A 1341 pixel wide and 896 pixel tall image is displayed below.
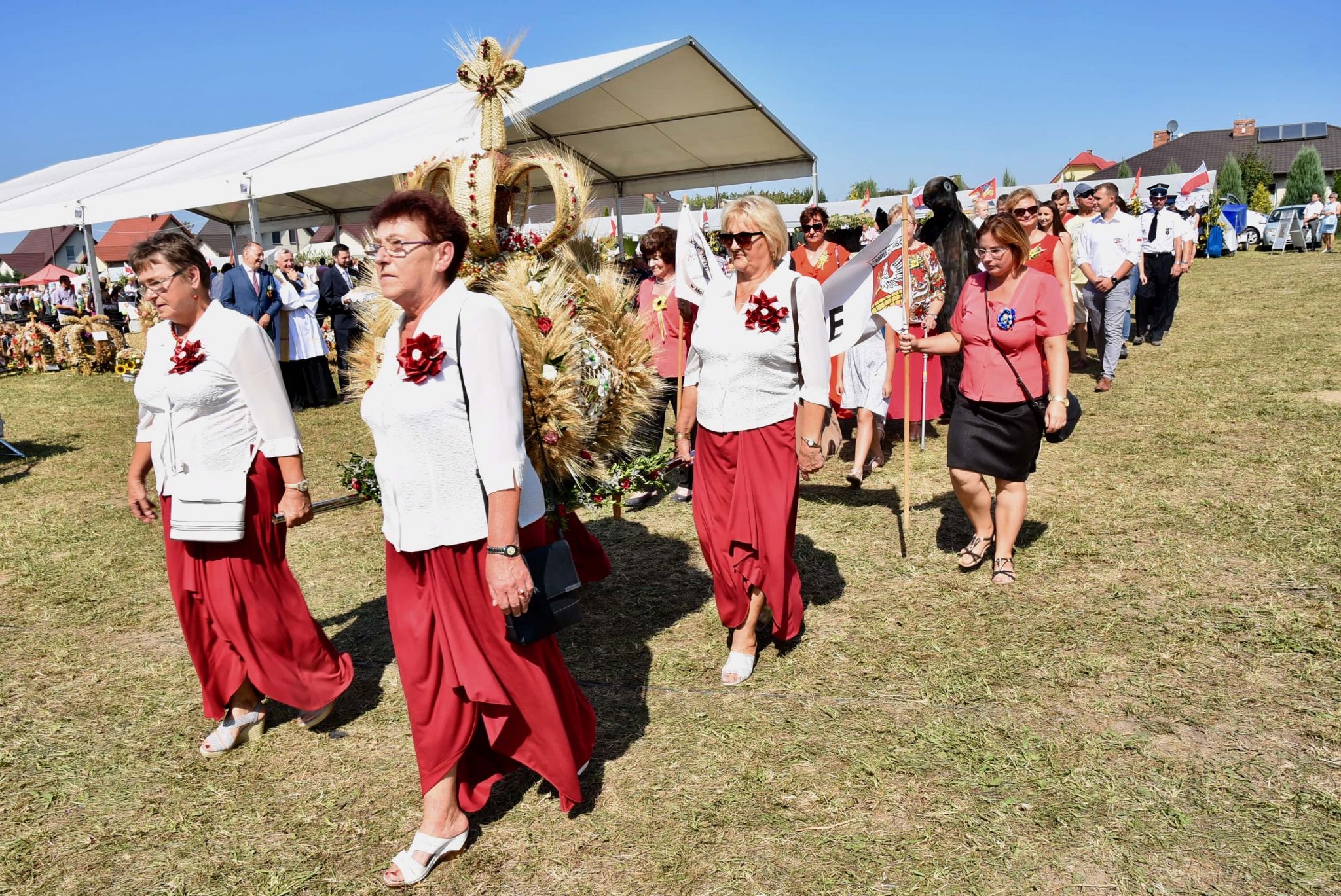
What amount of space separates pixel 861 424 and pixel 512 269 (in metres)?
3.91

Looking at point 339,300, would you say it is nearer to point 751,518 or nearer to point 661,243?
point 661,243

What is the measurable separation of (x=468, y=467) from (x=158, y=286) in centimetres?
149

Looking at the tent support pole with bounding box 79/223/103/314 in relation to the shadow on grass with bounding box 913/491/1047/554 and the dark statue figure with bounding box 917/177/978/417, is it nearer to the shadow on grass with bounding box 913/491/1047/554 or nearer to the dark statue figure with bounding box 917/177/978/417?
the dark statue figure with bounding box 917/177/978/417

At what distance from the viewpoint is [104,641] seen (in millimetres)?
4809

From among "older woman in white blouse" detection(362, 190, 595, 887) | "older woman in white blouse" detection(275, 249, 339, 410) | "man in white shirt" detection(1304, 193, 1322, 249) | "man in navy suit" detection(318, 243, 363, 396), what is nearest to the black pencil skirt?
"older woman in white blouse" detection(362, 190, 595, 887)

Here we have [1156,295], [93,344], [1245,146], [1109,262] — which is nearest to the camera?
[1109,262]

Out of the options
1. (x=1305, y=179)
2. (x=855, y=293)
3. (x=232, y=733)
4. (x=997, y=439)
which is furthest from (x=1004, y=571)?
(x=1305, y=179)

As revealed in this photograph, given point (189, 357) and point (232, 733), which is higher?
point (189, 357)

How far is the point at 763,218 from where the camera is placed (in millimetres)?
3820

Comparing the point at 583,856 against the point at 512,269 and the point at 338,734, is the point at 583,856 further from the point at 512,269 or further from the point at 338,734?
the point at 512,269

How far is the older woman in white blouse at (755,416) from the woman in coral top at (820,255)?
3.24 metres

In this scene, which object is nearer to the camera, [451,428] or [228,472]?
[451,428]

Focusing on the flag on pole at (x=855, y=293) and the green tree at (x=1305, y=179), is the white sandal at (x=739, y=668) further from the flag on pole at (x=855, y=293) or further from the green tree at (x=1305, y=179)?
the green tree at (x=1305, y=179)

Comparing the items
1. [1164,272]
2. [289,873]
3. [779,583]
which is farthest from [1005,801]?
[1164,272]
